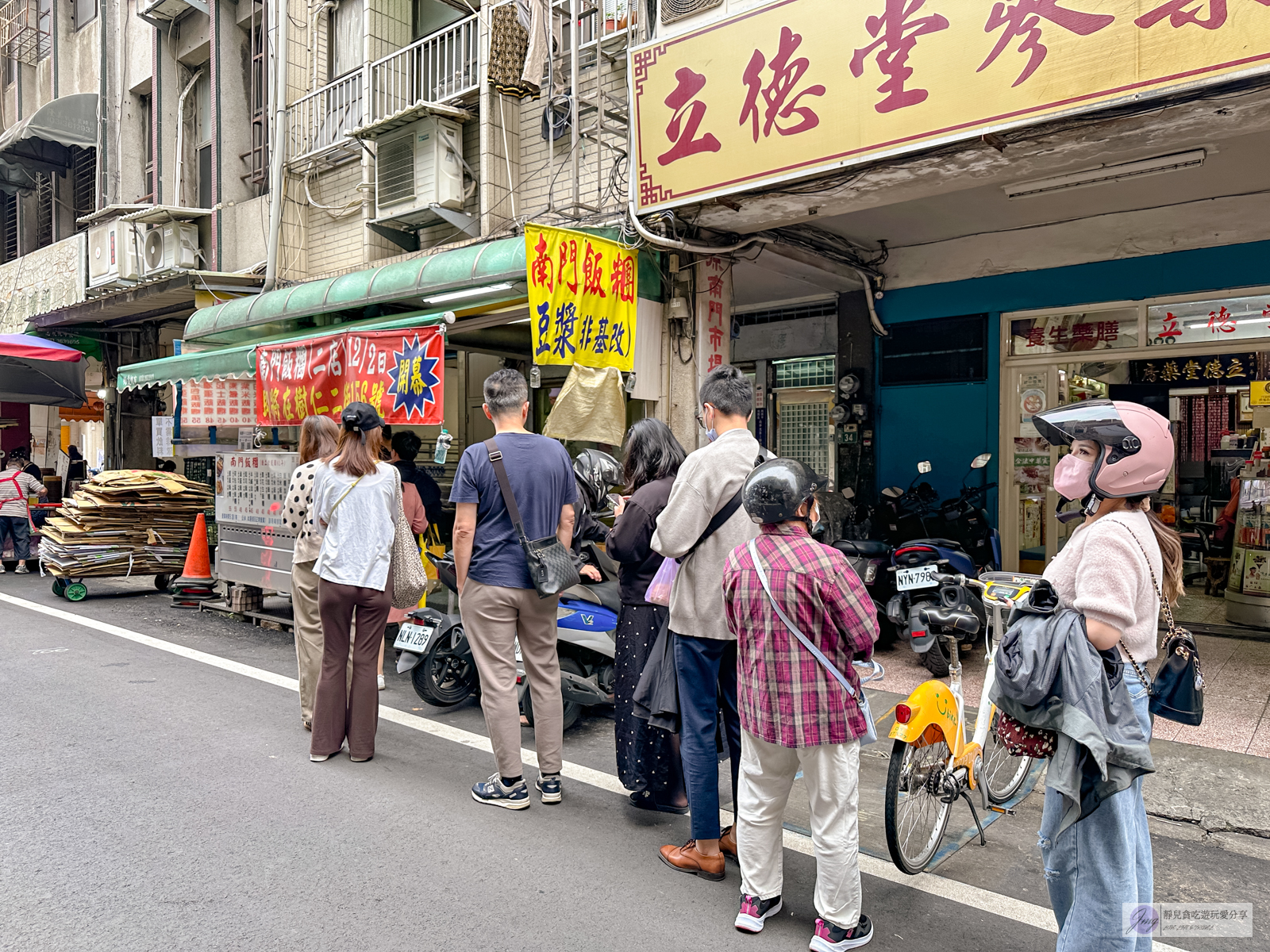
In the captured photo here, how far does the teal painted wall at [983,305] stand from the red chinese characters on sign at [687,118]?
163 inches

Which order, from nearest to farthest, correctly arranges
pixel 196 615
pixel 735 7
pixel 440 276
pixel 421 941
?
pixel 421 941 → pixel 735 7 → pixel 440 276 → pixel 196 615

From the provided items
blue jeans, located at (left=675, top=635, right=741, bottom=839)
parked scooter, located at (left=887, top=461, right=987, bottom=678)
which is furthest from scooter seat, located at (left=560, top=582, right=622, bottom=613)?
blue jeans, located at (left=675, top=635, right=741, bottom=839)

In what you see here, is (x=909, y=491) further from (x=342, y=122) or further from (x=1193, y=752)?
(x=342, y=122)

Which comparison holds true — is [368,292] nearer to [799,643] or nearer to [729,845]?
[729,845]

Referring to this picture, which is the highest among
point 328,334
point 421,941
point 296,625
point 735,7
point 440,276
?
point 735,7

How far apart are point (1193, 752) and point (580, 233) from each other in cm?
535

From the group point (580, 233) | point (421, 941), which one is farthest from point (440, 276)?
point (421, 941)

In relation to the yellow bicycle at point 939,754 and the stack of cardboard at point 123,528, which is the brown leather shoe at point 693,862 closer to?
the yellow bicycle at point 939,754

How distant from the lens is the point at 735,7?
618cm

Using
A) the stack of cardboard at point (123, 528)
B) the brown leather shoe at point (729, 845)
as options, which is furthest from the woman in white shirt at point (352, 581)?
the stack of cardboard at point (123, 528)

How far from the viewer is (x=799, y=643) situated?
9.39 feet

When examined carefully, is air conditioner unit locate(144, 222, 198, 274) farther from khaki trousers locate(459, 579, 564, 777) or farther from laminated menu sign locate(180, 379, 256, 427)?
khaki trousers locate(459, 579, 564, 777)

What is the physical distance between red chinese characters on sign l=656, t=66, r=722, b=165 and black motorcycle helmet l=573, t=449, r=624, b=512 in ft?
8.94

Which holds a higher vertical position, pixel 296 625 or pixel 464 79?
pixel 464 79
